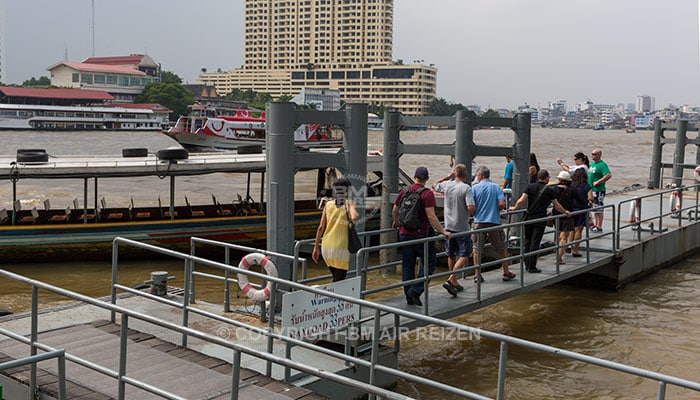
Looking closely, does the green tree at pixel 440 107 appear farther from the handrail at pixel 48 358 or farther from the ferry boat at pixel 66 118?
the handrail at pixel 48 358

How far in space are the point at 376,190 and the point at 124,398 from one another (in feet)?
49.6

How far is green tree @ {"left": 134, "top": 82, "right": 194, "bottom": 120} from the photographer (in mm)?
137375

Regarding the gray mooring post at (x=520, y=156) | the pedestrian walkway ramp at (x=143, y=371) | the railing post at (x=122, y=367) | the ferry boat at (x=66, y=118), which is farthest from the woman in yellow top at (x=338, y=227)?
the ferry boat at (x=66, y=118)

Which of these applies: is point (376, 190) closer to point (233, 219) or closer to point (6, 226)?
point (233, 219)

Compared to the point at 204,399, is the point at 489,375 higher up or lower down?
lower down

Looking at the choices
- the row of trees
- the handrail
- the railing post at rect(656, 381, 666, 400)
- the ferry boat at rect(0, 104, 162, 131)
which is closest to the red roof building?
the ferry boat at rect(0, 104, 162, 131)

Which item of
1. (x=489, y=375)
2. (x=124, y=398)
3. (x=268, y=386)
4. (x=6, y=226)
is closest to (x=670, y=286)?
(x=489, y=375)

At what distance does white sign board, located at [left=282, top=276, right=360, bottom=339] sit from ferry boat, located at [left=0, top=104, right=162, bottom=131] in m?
93.5

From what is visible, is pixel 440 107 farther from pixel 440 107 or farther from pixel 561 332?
pixel 561 332

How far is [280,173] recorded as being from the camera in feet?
31.9

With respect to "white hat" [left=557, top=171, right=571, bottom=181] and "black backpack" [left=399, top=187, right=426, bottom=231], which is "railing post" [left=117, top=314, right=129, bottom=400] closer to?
"black backpack" [left=399, top=187, right=426, bottom=231]

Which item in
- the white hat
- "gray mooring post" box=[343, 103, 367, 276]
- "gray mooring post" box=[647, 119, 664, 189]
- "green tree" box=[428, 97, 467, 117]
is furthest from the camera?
"green tree" box=[428, 97, 467, 117]

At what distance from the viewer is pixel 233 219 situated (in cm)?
1842

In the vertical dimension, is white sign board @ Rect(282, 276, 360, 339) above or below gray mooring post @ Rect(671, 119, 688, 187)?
below
